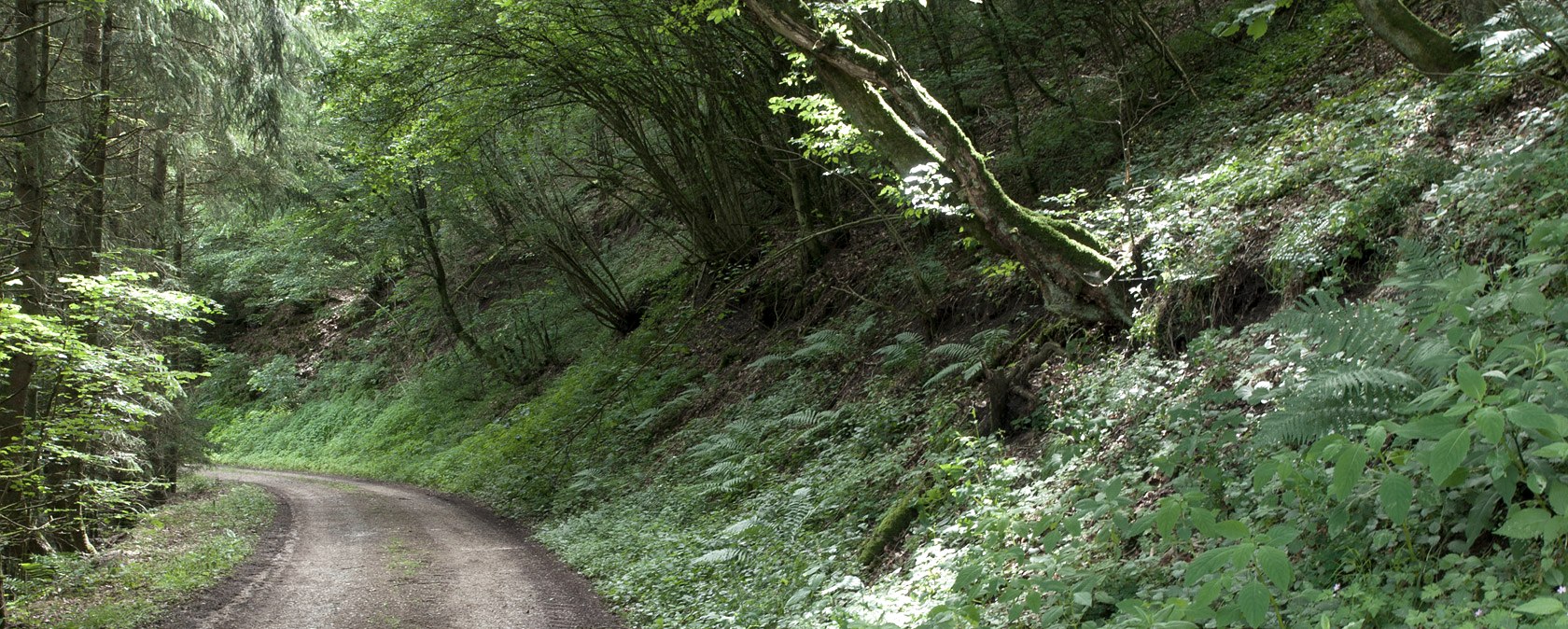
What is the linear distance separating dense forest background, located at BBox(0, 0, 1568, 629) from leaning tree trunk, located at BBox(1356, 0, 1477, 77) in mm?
30

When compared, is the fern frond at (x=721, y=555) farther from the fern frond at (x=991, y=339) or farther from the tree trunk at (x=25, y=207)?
the tree trunk at (x=25, y=207)

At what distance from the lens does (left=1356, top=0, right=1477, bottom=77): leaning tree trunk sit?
612cm

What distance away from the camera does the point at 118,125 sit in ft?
38.9

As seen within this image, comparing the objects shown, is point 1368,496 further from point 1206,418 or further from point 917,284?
point 917,284

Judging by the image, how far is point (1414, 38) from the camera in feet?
20.7

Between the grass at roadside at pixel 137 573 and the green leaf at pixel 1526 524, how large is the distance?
936 cm

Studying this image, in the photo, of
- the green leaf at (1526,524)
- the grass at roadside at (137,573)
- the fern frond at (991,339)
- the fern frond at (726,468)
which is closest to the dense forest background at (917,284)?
the green leaf at (1526,524)

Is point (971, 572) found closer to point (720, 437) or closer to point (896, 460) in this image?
point (896, 460)

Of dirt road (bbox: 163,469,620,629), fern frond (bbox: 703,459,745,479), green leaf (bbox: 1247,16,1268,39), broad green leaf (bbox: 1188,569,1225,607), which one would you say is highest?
green leaf (bbox: 1247,16,1268,39)

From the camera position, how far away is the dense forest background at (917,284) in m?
3.40

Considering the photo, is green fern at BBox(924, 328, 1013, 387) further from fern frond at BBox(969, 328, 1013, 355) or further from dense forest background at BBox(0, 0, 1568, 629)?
dense forest background at BBox(0, 0, 1568, 629)

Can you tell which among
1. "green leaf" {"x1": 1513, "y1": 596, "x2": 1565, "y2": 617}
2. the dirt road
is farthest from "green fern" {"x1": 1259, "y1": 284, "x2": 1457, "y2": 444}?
the dirt road

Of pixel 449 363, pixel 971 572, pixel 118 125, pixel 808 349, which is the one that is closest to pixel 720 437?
pixel 808 349

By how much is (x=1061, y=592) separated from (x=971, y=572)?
0.43 meters
